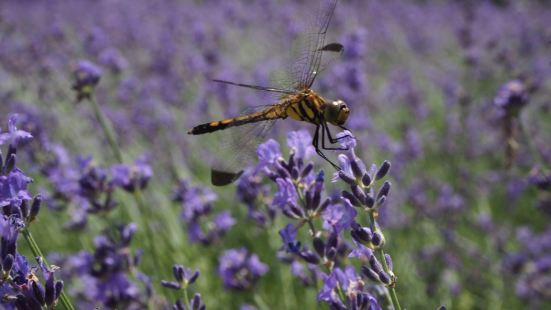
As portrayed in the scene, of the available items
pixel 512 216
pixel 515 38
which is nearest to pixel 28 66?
pixel 512 216

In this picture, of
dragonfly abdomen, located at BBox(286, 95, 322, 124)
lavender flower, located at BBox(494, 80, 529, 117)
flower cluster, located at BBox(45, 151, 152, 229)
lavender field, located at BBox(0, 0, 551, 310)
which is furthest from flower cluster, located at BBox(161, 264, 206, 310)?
lavender flower, located at BBox(494, 80, 529, 117)

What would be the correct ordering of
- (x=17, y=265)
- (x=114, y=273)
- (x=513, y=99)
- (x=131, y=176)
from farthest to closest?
1. (x=131, y=176)
2. (x=513, y=99)
3. (x=114, y=273)
4. (x=17, y=265)

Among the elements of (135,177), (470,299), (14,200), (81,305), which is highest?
(14,200)

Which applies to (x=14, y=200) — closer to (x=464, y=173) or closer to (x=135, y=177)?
(x=135, y=177)

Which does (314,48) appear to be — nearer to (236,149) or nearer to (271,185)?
(236,149)

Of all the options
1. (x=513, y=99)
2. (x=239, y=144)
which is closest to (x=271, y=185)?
(x=513, y=99)

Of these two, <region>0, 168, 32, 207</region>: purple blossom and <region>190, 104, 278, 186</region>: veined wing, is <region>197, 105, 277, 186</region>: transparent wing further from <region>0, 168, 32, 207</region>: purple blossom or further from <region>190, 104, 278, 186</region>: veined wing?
<region>0, 168, 32, 207</region>: purple blossom
